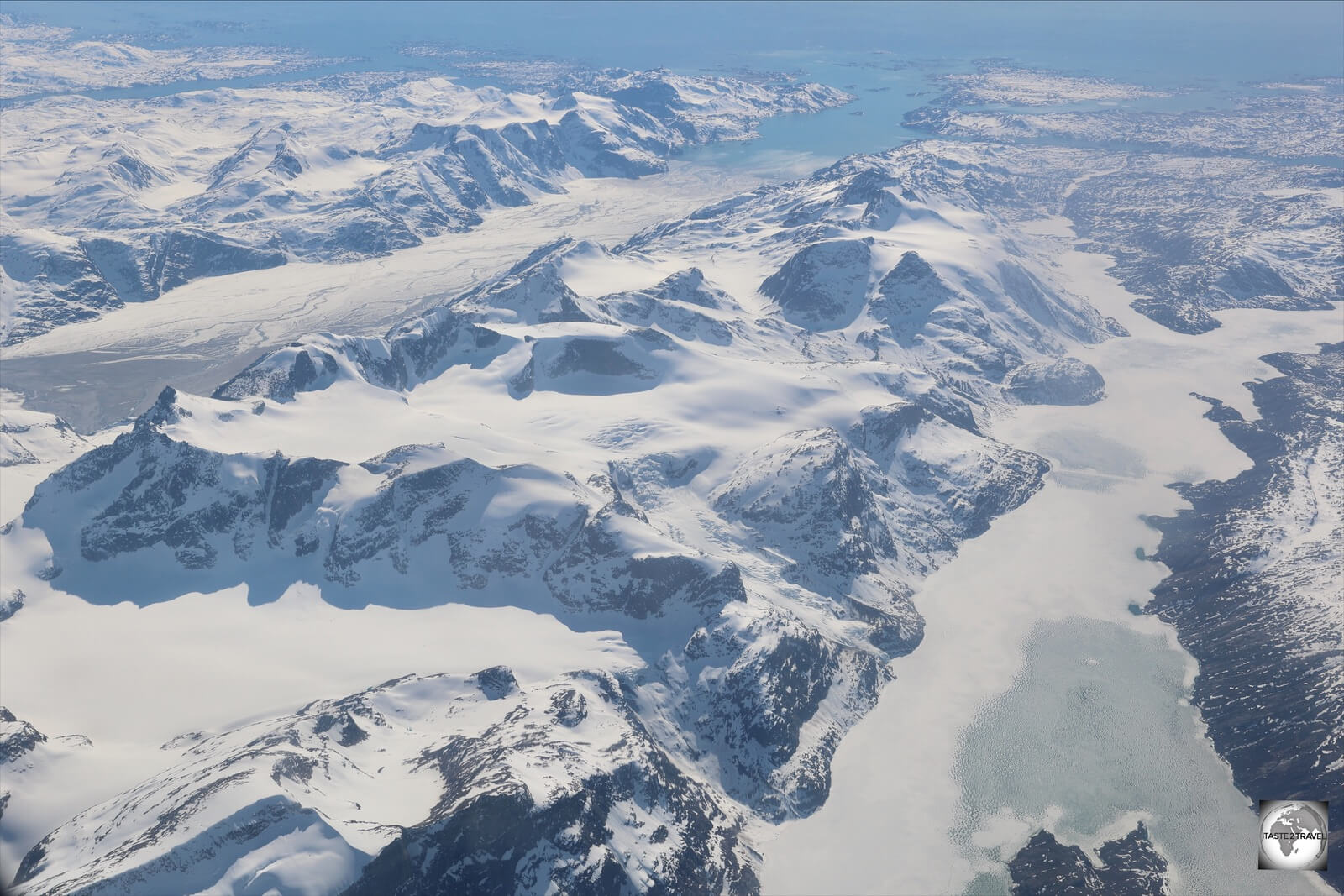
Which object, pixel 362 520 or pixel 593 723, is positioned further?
pixel 362 520

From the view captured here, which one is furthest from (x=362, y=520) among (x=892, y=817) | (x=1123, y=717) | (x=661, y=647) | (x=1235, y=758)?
(x=1235, y=758)

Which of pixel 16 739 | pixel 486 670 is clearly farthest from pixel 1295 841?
pixel 16 739

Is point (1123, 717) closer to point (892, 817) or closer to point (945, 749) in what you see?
point (945, 749)

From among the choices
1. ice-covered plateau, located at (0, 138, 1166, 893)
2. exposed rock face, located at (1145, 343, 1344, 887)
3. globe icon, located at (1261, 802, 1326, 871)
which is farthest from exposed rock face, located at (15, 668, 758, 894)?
exposed rock face, located at (1145, 343, 1344, 887)

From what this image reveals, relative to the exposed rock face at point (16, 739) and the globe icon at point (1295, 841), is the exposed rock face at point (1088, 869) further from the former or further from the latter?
the exposed rock face at point (16, 739)

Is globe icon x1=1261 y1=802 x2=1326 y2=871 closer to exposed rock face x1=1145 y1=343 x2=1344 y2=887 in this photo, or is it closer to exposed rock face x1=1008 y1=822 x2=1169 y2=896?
exposed rock face x1=1145 y1=343 x2=1344 y2=887

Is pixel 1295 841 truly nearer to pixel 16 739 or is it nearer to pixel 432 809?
pixel 432 809
